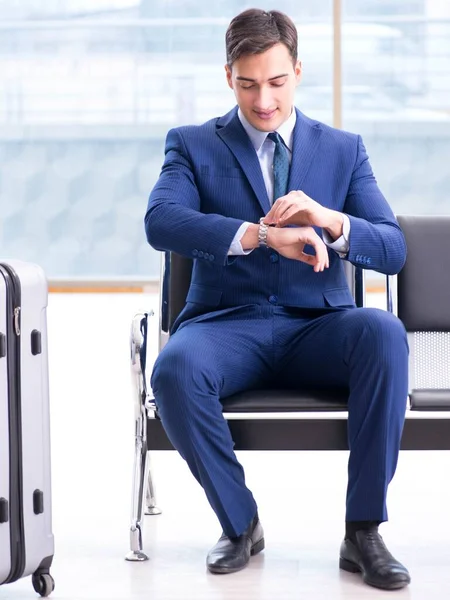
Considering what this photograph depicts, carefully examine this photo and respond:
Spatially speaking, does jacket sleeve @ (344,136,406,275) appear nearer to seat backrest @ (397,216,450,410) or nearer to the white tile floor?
seat backrest @ (397,216,450,410)

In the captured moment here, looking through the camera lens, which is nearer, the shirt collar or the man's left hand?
the man's left hand

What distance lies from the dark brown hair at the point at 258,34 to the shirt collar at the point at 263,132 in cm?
16

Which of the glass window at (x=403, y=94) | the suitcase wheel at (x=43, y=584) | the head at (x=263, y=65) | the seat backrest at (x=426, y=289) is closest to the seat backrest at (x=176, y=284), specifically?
the seat backrest at (x=426, y=289)

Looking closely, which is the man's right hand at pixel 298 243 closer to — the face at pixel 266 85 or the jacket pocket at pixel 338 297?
the jacket pocket at pixel 338 297

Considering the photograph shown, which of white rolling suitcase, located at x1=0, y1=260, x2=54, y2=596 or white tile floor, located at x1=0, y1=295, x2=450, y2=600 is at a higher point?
white rolling suitcase, located at x1=0, y1=260, x2=54, y2=596

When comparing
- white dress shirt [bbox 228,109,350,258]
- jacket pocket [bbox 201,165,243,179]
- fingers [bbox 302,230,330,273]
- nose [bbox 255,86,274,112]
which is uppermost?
nose [bbox 255,86,274,112]

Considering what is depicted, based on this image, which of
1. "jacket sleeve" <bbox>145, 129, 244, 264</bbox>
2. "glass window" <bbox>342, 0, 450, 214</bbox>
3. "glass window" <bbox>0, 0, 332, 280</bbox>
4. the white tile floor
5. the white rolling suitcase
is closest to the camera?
the white rolling suitcase

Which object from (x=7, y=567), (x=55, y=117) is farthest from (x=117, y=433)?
(x=55, y=117)

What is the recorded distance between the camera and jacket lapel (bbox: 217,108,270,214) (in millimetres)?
2502

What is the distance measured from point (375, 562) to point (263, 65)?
43.8 inches

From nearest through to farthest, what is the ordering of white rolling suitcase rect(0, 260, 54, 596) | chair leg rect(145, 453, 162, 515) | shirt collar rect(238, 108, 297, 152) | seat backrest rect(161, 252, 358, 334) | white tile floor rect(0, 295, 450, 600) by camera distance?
white rolling suitcase rect(0, 260, 54, 596) < white tile floor rect(0, 295, 450, 600) < shirt collar rect(238, 108, 297, 152) < seat backrest rect(161, 252, 358, 334) < chair leg rect(145, 453, 162, 515)

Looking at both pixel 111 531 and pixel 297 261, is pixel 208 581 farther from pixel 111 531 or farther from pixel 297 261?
pixel 297 261

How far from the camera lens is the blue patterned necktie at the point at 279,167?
252 centimetres

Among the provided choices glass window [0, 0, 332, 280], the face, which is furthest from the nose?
glass window [0, 0, 332, 280]
